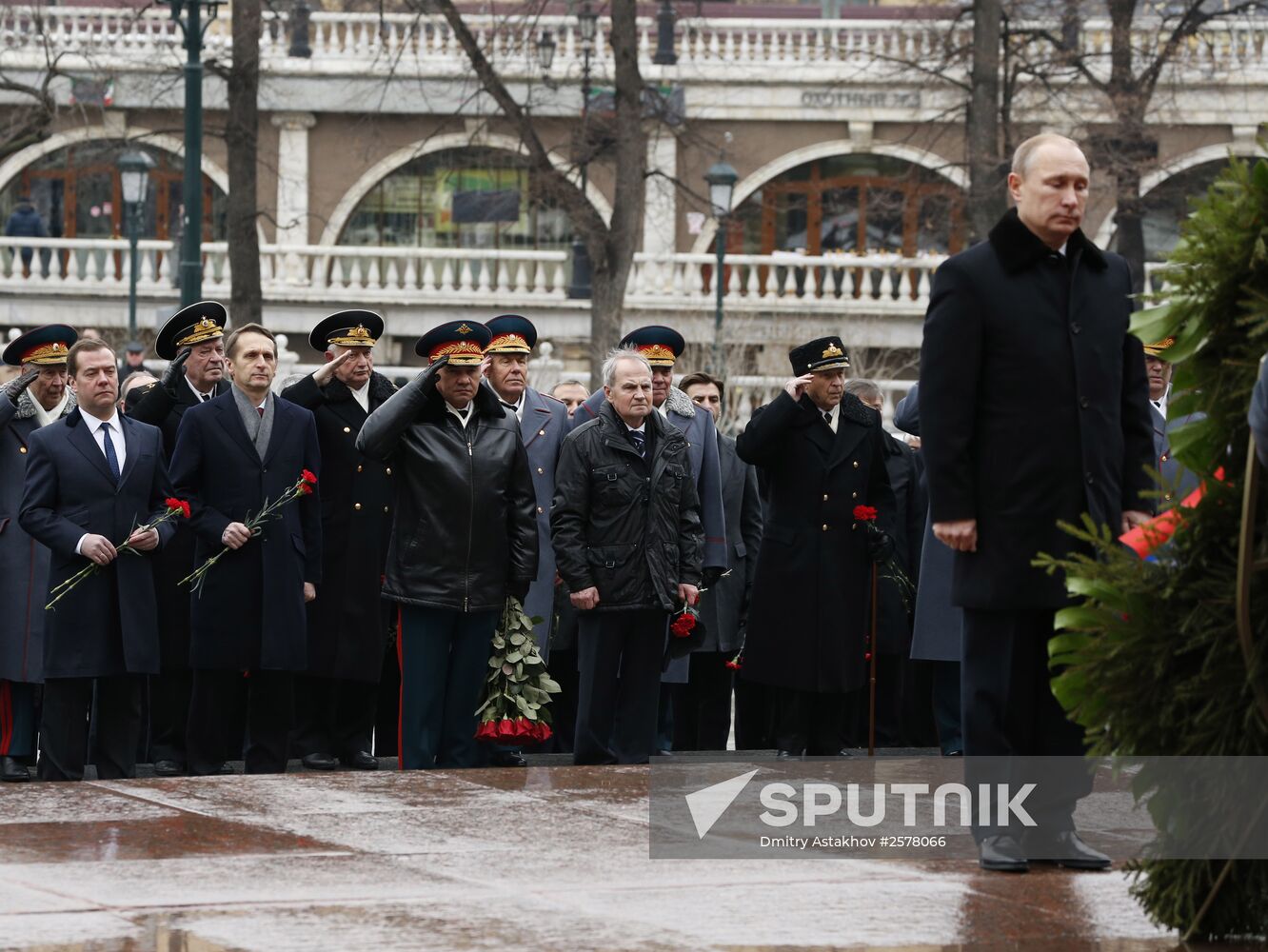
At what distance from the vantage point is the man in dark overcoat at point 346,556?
11.1 metres

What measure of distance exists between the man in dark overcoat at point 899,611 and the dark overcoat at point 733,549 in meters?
0.74

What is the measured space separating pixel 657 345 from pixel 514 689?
8.06 ft

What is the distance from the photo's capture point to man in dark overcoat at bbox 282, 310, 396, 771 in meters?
11.1

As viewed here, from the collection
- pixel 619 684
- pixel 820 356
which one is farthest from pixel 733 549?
pixel 619 684

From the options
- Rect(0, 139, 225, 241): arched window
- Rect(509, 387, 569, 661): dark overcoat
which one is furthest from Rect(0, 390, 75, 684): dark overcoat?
Rect(0, 139, 225, 241): arched window

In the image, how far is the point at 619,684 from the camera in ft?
34.4

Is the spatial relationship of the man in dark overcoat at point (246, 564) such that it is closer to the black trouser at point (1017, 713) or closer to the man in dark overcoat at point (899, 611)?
the man in dark overcoat at point (899, 611)

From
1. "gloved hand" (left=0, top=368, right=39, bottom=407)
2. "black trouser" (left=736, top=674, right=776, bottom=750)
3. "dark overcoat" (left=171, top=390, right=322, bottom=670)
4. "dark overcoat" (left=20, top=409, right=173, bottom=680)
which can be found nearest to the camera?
"dark overcoat" (left=20, top=409, right=173, bottom=680)

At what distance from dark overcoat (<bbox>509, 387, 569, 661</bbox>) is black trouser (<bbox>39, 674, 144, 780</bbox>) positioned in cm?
243

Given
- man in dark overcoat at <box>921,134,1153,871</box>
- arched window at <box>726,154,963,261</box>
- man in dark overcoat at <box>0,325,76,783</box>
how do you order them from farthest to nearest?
arched window at <box>726,154,963,261</box> → man in dark overcoat at <box>0,325,76,783</box> → man in dark overcoat at <box>921,134,1153,871</box>

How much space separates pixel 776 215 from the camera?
46.8 metres

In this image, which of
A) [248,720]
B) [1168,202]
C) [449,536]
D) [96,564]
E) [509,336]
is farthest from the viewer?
[1168,202]

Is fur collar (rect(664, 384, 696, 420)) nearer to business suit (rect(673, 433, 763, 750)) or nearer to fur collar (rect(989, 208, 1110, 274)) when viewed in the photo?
business suit (rect(673, 433, 763, 750))

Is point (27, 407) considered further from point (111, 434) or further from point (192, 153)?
point (192, 153)
